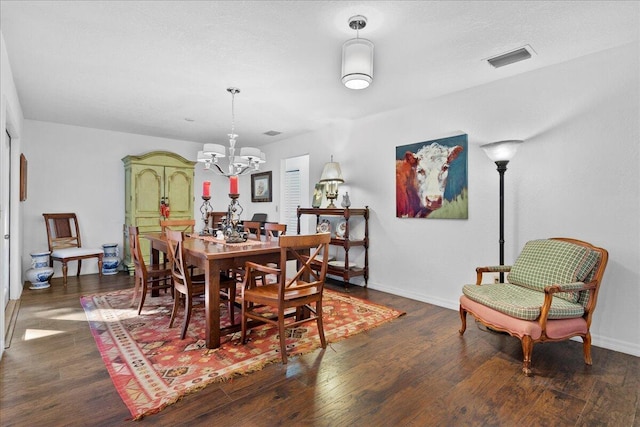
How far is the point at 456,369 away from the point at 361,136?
129 inches

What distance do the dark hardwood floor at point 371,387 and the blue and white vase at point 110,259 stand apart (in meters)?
2.36

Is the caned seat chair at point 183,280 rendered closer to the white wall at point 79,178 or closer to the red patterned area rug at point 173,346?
the red patterned area rug at point 173,346

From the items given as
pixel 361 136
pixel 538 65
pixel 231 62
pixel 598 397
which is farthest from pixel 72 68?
pixel 598 397

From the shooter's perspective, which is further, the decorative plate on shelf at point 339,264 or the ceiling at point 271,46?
the decorative plate on shelf at point 339,264

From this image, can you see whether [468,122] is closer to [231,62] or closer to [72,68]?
[231,62]

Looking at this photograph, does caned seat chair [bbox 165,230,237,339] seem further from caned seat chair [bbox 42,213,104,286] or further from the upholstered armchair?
caned seat chair [bbox 42,213,104,286]

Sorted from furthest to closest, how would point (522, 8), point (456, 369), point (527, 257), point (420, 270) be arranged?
point (420, 270) < point (527, 257) < point (456, 369) < point (522, 8)

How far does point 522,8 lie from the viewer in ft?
6.81

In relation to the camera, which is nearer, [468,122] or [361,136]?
[468,122]

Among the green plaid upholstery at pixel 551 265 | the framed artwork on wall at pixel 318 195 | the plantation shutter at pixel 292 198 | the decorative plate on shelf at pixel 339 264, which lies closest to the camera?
the green plaid upholstery at pixel 551 265

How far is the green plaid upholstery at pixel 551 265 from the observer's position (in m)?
2.45

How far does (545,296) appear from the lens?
221cm

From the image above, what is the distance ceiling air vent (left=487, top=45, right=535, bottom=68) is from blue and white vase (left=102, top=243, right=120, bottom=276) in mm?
5635

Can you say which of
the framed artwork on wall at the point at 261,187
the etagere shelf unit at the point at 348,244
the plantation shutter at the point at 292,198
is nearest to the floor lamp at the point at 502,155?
the etagere shelf unit at the point at 348,244
